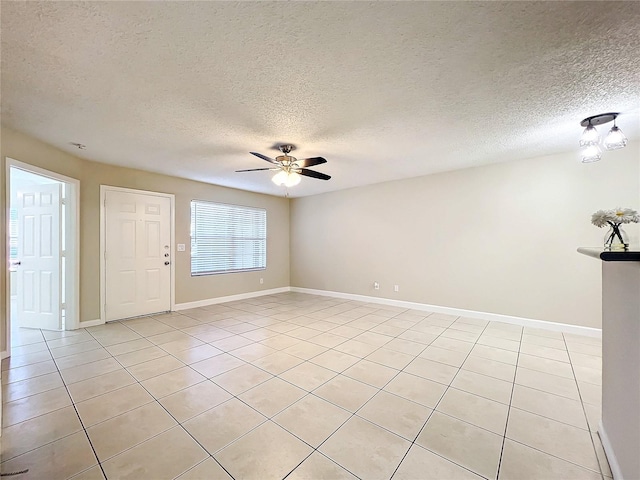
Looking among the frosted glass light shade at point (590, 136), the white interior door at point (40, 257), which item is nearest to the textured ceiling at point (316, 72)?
the frosted glass light shade at point (590, 136)

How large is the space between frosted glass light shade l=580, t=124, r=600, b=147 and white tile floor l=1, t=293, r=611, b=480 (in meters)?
2.32

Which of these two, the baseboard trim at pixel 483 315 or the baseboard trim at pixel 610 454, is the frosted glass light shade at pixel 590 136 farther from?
the baseboard trim at pixel 610 454

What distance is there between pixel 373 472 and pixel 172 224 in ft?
16.0

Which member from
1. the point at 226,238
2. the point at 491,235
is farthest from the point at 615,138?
the point at 226,238

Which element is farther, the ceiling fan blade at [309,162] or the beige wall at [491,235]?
the beige wall at [491,235]

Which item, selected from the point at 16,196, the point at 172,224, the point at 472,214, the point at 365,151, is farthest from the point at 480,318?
the point at 16,196

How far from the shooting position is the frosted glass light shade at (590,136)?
2.75 metres

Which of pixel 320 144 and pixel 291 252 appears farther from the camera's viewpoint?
pixel 291 252

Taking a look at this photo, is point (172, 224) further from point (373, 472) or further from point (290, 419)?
point (373, 472)

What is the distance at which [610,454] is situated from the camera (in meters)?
1.52

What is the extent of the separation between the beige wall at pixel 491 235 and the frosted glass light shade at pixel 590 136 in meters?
1.06

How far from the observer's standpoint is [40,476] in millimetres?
1435

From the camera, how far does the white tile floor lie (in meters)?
1.54

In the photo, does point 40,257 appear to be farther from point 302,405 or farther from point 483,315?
point 483,315
